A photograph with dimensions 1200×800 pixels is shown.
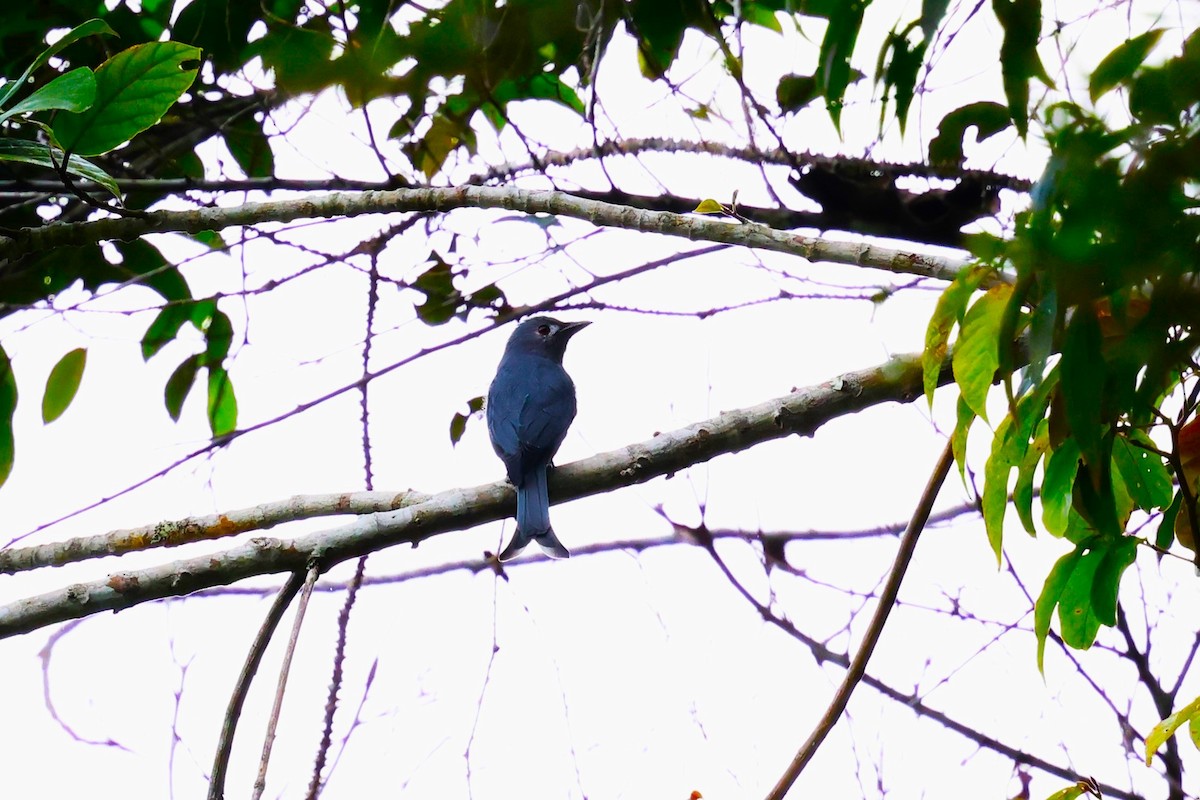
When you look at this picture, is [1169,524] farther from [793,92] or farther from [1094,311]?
[793,92]

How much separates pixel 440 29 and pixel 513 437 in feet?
9.55

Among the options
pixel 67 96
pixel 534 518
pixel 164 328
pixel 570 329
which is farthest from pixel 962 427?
pixel 570 329

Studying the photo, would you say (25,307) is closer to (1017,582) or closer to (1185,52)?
(1017,582)

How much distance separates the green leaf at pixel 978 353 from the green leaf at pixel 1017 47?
0.61 meters

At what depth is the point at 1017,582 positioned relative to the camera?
12.5 feet

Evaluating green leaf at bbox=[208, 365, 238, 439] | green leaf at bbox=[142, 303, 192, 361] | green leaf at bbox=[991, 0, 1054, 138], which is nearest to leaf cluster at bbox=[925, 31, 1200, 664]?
green leaf at bbox=[991, 0, 1054, 138]

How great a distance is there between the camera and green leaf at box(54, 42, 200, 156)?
2.71m

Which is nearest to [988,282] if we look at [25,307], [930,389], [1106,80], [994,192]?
[930,389]

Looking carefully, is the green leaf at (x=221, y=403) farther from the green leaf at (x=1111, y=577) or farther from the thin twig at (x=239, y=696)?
the green leaf at (x=1111, y=577)

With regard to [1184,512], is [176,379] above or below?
above

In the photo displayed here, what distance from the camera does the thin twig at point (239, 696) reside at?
2240 mm

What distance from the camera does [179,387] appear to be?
4211 mm

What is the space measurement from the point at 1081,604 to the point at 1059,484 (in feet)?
1.17

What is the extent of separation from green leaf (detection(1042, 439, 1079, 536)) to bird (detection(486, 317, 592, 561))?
1491 mm
